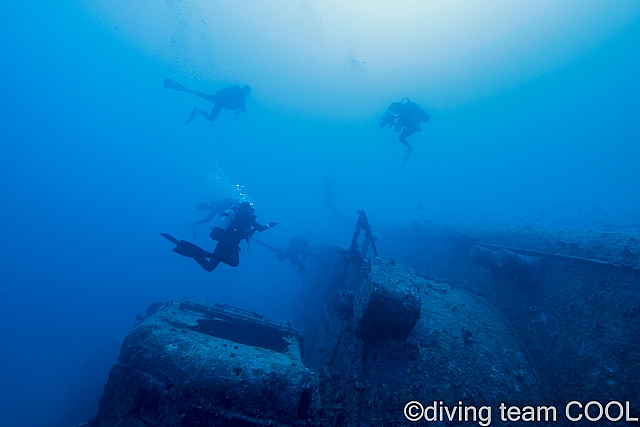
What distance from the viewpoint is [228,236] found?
725cm

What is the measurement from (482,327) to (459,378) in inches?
58.2

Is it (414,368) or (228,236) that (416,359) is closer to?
(414,368)

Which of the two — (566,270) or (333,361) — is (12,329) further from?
(566,270)

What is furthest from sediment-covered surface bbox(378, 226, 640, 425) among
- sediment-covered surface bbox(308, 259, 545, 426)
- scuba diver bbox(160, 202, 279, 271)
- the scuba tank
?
the scuba tank

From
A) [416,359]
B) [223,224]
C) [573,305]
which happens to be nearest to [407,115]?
[223,224]

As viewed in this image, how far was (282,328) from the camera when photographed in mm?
6316

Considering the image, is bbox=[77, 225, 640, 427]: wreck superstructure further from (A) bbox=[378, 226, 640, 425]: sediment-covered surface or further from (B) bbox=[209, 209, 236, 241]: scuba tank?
(B) bbox=[209, 209, 236, 241]: scuba tank

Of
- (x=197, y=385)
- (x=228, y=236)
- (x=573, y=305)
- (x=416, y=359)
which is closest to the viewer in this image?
(x=197, y=385)

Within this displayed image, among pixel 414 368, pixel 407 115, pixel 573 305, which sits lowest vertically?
pixel 414 368

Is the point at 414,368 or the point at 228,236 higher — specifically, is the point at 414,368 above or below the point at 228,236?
below

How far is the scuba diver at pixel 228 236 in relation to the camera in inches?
269

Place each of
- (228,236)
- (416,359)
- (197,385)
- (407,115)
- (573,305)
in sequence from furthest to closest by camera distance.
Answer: (407,115)
(228,236)
(573,305)
(416,359)
(197,385)

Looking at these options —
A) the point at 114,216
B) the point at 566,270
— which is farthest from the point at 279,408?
the point at 114,216

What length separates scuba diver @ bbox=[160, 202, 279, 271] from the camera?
22.5ft
